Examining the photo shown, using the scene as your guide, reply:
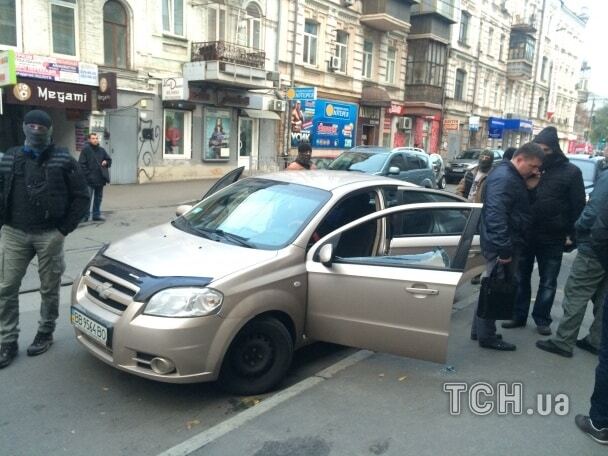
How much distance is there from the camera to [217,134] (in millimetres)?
19750

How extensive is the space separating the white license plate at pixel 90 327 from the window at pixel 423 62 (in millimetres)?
29301

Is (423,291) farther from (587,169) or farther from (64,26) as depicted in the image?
(64,26)

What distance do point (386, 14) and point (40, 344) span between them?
24733mm

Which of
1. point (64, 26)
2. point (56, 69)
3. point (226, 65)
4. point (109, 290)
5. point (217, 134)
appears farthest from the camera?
point (217, 134)

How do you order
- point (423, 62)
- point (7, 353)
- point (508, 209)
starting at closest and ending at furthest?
point (7, 353) → point (508, 209) → point (423, 62)

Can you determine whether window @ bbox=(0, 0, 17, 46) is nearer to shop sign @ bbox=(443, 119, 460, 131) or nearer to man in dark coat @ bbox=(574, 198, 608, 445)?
man in dark coat @ bbox=(574, 198, 608, 445)

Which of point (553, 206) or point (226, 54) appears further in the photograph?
point (226, 54)

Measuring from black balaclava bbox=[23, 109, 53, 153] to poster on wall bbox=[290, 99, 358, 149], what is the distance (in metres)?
17.7

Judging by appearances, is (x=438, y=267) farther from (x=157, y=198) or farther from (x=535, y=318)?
(x=157, y=198)

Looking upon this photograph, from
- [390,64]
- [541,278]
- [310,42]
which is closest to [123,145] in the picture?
[310,42]

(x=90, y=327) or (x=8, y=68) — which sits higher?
(x=8, y=68)

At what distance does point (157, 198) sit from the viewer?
14547 millimetres

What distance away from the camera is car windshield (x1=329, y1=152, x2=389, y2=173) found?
12470 millimetres

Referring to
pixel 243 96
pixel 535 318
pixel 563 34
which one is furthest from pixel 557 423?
pixel 563 34
